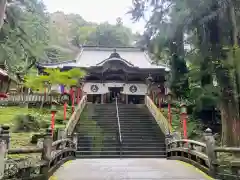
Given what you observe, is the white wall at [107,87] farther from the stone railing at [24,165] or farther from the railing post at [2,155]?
the railing post at [2,155]

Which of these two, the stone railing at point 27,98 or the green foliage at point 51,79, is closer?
the green foliage at point 51,79

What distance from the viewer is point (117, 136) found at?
46.2 feet

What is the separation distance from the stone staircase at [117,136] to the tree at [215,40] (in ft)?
13.2

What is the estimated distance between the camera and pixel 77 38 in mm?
58156

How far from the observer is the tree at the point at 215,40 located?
980 cm

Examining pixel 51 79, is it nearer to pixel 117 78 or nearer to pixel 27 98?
pixel 27 98

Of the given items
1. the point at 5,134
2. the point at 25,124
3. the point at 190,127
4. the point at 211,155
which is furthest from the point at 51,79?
the point at 5,134

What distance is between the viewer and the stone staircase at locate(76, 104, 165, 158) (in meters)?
12.6

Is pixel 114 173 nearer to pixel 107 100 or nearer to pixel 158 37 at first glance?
pixel 158 37

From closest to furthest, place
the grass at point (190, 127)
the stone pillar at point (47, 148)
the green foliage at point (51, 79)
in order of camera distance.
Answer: the stone pillar at point (47, 148) → the grass at point (190, 127) → the green foliage at point (51, 79)

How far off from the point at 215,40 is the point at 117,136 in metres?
7.02

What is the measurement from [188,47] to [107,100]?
13.1m

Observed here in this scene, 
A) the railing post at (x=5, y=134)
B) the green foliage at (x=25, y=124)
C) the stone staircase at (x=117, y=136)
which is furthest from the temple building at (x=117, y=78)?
the railing post at (x=5, y=134)

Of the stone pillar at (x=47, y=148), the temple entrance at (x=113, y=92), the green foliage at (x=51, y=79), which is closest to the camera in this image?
the stone pillar at (x=47, y=148)
